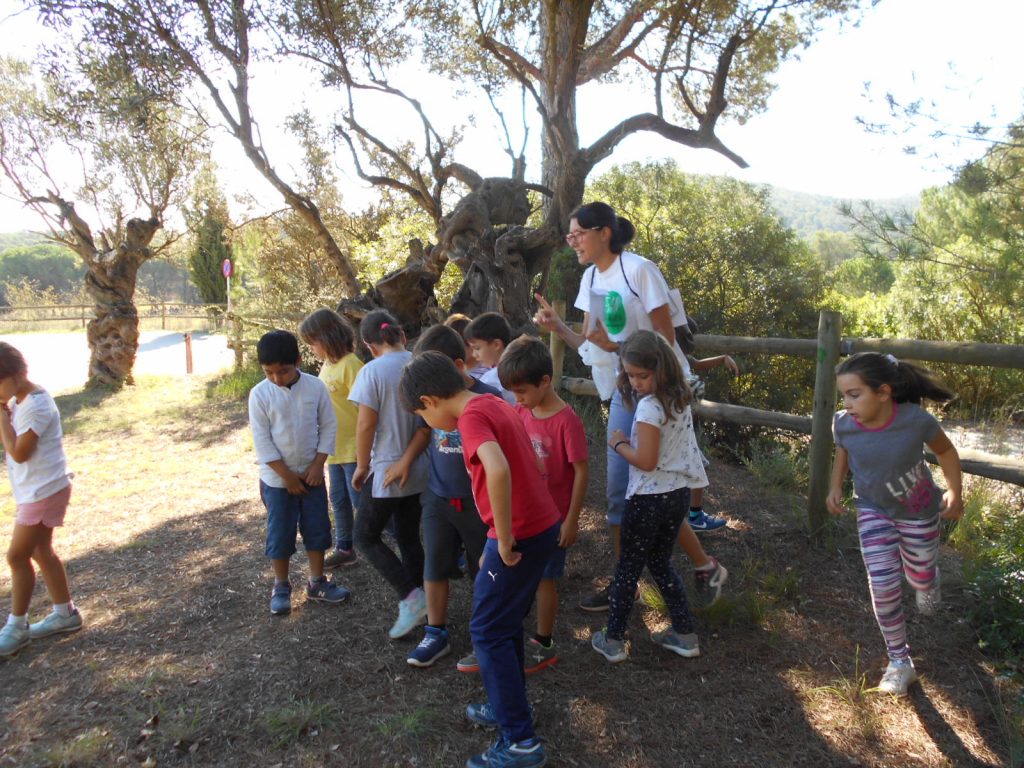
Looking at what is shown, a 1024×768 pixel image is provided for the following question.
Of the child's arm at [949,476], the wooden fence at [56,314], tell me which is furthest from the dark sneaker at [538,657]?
the wooden fence at [56,314]

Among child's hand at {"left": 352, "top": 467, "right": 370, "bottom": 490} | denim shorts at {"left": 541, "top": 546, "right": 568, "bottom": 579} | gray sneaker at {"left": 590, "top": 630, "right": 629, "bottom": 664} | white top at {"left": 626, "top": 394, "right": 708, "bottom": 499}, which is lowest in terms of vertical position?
gray sneaker at {"left": 590, "top": 630, "right": 629, "bottom": 664}

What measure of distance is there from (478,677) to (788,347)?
2868mm

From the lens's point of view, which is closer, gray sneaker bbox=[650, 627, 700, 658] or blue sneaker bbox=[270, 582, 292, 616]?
gray sneaker bbox=[650, 627, 700, 658]

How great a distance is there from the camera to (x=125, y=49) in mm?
7152

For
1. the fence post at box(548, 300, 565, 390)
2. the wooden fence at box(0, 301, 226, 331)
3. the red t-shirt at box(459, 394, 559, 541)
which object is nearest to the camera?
the red t-shirt at box(459, 394, 559, 541)

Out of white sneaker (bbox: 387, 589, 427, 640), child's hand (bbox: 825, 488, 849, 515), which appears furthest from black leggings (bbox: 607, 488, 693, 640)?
white sneaker (bbox: 387, 589, 427, 640)

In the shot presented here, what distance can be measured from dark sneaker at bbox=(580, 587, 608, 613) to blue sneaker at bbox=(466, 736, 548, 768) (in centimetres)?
126

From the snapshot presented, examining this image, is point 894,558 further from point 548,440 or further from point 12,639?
point 12,639

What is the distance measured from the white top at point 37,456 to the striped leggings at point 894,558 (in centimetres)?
373

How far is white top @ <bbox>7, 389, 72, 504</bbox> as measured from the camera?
3.48 metres

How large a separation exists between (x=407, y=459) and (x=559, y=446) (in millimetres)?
790

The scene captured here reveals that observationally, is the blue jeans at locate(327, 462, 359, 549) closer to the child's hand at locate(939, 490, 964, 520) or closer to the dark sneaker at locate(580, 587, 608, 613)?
the dark sneaker at locate(580, 587, 608, 613)

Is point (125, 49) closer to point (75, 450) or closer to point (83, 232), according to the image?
point (75, 450)

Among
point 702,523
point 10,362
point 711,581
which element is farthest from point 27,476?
point 702,523
